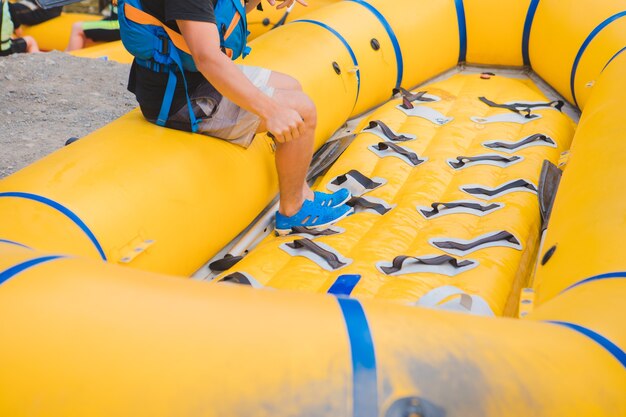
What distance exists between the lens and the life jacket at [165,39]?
1.79 m

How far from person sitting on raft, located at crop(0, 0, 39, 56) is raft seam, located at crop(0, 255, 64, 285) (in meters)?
3.42

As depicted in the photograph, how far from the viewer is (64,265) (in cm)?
112

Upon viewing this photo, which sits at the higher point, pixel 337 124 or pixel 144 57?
pixel 144 57

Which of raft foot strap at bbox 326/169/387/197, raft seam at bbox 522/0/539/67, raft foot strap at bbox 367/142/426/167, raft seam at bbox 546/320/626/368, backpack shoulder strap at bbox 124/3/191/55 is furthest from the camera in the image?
raft seam at bbox 522/0/539/67

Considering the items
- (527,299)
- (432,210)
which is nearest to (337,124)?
(432,210)

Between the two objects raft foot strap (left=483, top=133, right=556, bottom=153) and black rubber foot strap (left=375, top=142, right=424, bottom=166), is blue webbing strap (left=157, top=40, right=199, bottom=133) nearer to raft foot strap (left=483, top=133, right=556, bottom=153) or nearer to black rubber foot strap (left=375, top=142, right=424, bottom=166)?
black rubber foot strap (left=375, top=142, right=424, bottom=166)

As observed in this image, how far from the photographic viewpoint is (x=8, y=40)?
4.23m

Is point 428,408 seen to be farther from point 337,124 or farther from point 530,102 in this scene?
point 530,102

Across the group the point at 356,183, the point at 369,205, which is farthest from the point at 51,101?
the point at 369,205

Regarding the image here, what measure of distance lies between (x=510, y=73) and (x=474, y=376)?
95.1 inches

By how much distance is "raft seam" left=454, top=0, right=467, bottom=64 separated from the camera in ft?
10.3

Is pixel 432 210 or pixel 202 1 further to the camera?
pixel 432 210

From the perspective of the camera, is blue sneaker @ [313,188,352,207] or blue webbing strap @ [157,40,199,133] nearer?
blue webbing strap @ [157,40,199,133]

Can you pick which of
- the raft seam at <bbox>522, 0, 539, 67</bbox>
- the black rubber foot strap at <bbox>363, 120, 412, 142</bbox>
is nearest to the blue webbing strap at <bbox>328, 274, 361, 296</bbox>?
the black rubber foot strap at <bbox>363, 120, 412, 142</bbox>
